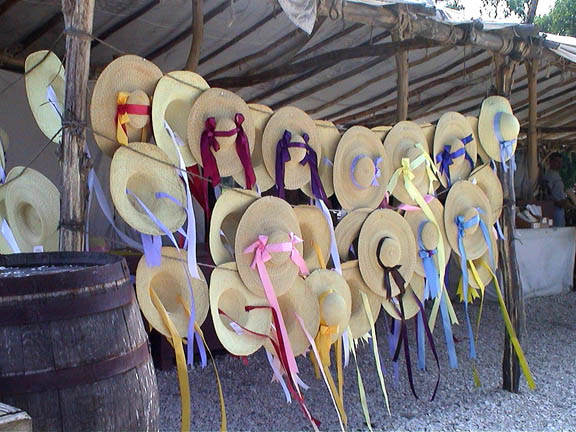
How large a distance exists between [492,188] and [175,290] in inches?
71.4

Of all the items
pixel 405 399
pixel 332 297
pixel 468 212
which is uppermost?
pixel 468 212

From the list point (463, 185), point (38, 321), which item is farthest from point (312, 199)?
point (38, 321)

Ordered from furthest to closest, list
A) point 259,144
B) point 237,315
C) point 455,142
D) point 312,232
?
point 455,142 → point 312,232 → point 259,144 → point 237,315

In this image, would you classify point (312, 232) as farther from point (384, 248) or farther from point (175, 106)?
point (175, 106)

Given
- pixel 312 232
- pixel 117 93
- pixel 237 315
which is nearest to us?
pixel 117 93

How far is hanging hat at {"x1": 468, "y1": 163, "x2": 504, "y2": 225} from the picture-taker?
10.3 feet

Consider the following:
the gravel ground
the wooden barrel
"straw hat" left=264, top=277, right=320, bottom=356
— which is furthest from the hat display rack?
the wooden barrel

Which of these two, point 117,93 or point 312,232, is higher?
point 117,93

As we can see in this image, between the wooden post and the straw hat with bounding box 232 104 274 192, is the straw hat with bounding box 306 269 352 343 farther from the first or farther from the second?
the wooden post

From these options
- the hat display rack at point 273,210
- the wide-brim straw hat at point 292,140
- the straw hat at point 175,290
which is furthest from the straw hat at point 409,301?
the straw hat at point 175,290

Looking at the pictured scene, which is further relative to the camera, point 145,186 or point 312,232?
point 312,232

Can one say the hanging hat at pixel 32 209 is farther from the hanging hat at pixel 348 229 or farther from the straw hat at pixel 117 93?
the hanging hat at pixel 348 229

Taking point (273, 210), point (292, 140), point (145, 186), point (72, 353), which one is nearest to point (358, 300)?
point (273, 210)

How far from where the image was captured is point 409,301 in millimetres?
2838
